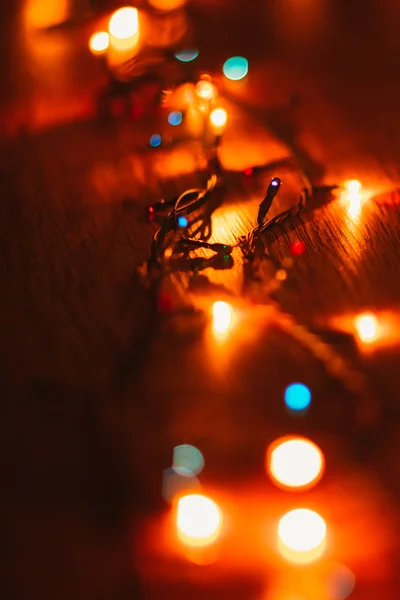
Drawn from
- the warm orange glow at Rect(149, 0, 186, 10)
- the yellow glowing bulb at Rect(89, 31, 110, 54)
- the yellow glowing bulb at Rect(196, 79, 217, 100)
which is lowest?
the yellow glowing bulb at Rect(196, 79, 217, 100)

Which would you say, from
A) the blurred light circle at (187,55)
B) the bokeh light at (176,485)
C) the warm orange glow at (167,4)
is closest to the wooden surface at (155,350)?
the bokeh light at (176,485)

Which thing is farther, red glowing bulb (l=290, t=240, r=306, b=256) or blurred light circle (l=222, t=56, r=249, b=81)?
blurred light circle (l=222, t=56, r=249, b=81)

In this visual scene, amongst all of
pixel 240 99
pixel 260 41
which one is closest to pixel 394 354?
pixel 240 99

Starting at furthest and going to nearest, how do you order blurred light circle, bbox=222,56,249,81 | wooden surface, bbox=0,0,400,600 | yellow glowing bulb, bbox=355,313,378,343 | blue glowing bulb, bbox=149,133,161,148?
blurred light circle, bbox=222,56,249,81 < blue glowing bulb, bbox=149,133,161,148 < yellow glowing bulb, bbox=355,313,378,343 < wooden surface, bbox=0,0,400,600

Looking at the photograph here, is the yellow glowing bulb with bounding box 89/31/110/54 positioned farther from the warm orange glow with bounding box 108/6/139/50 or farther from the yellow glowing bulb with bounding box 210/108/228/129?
the yellow glowing bulb with bounding box 210/108/228/129

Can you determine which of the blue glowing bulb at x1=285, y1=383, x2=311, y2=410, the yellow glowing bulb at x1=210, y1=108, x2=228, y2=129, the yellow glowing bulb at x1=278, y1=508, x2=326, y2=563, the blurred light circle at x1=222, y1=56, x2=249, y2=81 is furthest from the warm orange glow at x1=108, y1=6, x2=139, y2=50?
the yellow glowing bulb at x1=278, y1=508, x2=326, y2=563

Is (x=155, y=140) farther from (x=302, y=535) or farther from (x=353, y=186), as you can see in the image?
(x=302, y=535)

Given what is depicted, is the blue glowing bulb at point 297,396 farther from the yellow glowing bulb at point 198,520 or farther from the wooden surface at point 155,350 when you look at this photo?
the yellow glowing bulb at point 198,520
